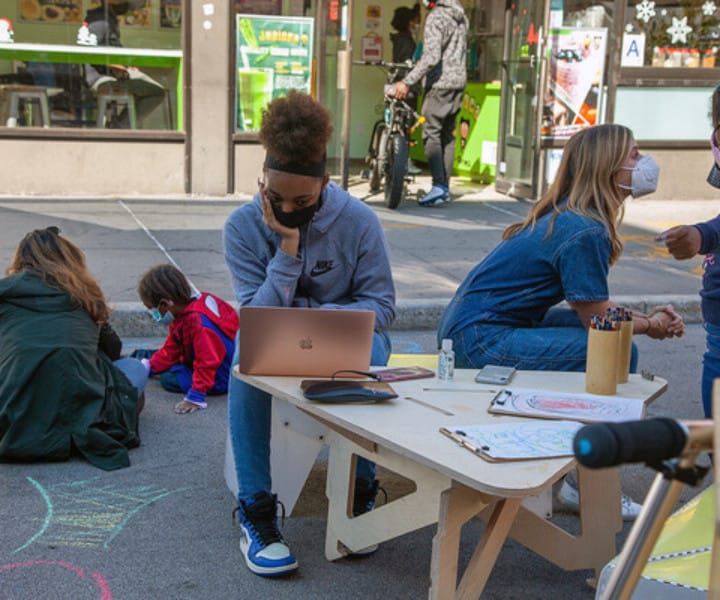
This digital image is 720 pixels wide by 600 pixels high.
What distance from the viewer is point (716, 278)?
427 centimetres

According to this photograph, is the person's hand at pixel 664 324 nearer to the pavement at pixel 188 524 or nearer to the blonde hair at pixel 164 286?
the pavement at pixel 188 524

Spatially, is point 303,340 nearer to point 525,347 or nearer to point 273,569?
point 273,569

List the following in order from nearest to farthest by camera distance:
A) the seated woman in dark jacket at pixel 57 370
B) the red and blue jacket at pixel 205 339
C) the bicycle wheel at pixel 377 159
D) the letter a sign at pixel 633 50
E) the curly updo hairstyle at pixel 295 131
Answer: the curly updo hairstyle at pixel 295 131 < the seated woman in dark jacket at pixel 57 370 < the red and blue jacket at pixel 205 339 < the bicycle wheel at pixel 377 159 < the letter a sign at pixel 633 50

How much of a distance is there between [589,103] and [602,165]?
742cm

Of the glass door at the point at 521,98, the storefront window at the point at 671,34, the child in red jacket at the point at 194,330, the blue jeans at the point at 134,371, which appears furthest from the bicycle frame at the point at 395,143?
the blue jeans at the point at 134,371

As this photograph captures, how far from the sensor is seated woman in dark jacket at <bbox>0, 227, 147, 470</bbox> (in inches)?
167

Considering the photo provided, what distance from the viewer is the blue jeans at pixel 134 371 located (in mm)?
4859

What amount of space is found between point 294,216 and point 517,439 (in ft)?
3.95

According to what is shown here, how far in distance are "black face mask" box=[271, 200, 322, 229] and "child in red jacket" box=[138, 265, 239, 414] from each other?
150 cm

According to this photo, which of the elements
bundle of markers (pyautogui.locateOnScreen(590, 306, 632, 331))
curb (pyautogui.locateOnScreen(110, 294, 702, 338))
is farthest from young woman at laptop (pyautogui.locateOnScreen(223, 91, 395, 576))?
curb (pyautogui.locateOnScreen(110, 294, 702, 338))

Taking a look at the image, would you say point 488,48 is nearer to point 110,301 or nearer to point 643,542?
point 110,301

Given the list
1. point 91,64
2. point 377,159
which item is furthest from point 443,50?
point 91,64

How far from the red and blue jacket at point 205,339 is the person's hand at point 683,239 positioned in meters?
2.10

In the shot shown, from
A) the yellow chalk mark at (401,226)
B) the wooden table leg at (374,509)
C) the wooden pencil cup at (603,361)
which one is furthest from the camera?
the yellow chalk mark at (401,226)
